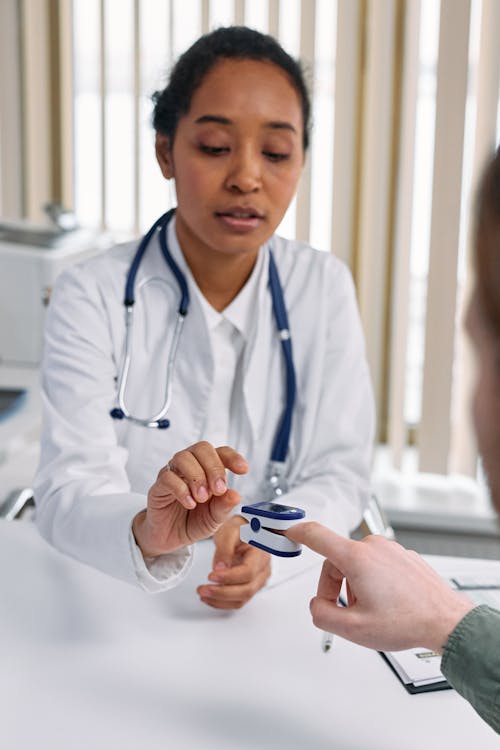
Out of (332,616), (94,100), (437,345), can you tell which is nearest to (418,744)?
(332,616)

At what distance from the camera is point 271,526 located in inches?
34.2

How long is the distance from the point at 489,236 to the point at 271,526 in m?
0.40

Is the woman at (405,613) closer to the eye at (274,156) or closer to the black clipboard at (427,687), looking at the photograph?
the black clipboard at (427,687)

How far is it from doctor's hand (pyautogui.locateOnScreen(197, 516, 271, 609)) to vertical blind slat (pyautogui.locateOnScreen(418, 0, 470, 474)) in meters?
1.64

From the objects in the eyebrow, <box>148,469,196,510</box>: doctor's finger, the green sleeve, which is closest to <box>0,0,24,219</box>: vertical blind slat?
the eyebrow

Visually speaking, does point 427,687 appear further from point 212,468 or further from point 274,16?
point 274,16

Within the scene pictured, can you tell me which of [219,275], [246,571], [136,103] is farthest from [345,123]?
[246,571]

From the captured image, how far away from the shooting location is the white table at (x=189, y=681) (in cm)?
79

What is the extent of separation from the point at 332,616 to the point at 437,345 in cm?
192

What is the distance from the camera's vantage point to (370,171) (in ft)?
8.66

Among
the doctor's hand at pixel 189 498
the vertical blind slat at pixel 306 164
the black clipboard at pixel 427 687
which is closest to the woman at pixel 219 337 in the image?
the doctor's hand at pixel 189 498

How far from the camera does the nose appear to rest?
1.26 metres

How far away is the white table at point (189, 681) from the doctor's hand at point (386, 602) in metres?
0.09

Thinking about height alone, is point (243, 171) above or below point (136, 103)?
below
